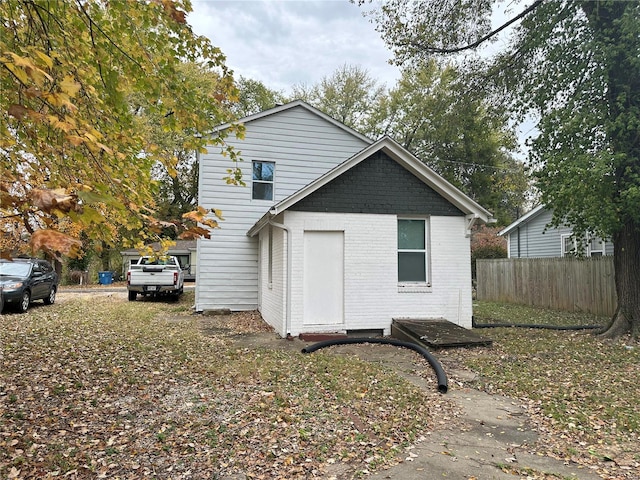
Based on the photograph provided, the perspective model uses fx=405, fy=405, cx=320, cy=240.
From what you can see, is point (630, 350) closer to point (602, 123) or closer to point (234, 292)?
point (602, 123)

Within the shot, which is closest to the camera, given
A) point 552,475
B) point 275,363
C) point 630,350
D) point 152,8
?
point 552,475

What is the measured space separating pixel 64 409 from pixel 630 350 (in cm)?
921

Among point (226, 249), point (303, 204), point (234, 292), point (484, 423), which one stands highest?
point (303, 204)

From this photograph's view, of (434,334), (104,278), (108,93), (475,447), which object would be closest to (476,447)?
(475,447)

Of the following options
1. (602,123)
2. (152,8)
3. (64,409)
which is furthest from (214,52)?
(602,123)

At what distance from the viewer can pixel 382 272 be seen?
9219 mm

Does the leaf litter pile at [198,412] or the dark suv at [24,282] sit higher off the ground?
the dark suv at [24,282]

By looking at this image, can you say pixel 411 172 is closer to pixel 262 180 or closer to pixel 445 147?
pixel 262 180

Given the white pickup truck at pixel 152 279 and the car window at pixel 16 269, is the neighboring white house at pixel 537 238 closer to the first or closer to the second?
the white pickup truck at pixel 152 279

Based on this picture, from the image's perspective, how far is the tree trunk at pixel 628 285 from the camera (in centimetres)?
869

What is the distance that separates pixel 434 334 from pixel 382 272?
186 centimetres

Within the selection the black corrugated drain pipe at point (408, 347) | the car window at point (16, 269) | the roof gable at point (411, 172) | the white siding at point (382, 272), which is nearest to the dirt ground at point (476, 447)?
the black corrugated drain pipe at point (408, 347)

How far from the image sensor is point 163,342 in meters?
8.28

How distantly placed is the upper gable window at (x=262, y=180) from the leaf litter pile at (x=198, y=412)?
238 inches
